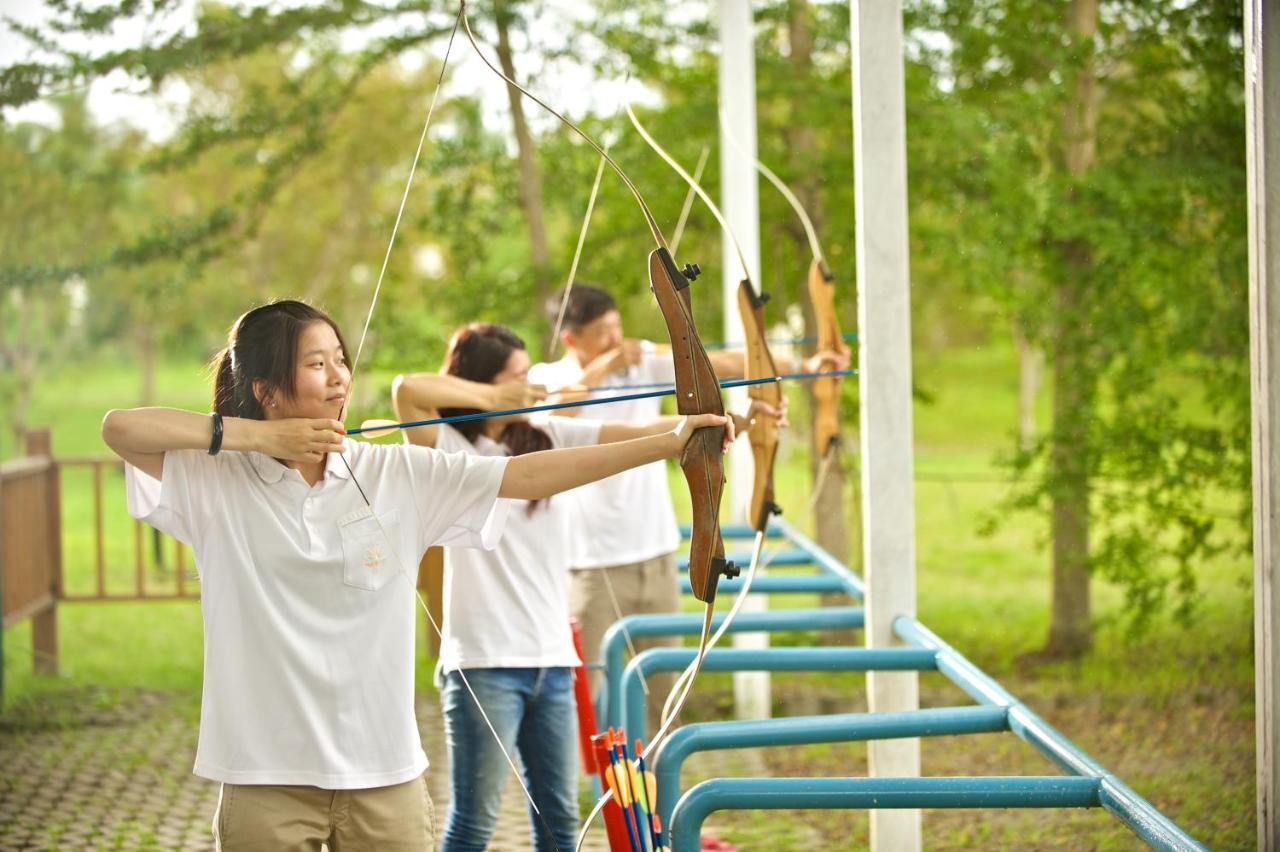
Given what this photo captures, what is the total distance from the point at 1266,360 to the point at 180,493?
1417 mm

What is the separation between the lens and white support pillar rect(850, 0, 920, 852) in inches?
107

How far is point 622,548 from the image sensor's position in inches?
145

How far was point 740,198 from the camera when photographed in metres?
4.82

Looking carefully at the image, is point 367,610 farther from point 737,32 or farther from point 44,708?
point 44,708

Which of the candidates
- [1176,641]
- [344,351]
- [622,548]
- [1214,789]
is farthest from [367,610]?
[1176,641]

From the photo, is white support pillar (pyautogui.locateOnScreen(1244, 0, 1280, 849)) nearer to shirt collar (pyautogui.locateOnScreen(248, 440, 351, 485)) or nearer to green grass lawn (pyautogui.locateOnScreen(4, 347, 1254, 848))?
shirt collar (pyautogui.locateOnScreen(248, 440, 351, 485))

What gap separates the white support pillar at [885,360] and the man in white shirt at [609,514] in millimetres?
962

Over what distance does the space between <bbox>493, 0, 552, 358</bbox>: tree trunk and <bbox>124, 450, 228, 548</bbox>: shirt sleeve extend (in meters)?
4.14

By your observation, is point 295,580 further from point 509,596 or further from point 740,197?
point 740,197

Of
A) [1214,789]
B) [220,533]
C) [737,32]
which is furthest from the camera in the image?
[737,32]

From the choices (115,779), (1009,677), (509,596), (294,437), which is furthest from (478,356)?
(1009,677)

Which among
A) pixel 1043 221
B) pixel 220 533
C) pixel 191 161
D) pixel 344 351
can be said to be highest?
pixel 191 161

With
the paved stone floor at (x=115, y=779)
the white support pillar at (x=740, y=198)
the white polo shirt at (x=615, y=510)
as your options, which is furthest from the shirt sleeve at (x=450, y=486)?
the white support pillar at (x=740, y=198)

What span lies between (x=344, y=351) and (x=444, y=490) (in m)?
0.23
